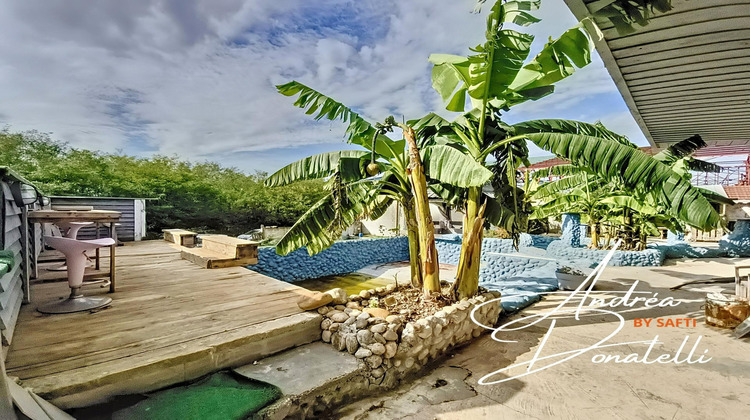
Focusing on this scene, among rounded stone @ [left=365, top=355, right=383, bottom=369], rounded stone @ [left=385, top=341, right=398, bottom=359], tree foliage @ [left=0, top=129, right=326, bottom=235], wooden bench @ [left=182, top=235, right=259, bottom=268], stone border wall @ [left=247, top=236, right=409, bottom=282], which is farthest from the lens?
tree foliage @ [left=0, top=129, right=326, bottom=235]

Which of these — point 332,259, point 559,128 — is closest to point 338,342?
point 559,128

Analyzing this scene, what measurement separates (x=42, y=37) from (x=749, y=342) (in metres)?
17.7

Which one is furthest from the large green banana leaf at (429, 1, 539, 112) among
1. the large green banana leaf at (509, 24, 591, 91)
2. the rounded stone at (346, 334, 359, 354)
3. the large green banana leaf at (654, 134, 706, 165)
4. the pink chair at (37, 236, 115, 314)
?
the pink chair at (37, 236, 115, 314)

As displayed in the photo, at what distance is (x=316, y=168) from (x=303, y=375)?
274 centimetres

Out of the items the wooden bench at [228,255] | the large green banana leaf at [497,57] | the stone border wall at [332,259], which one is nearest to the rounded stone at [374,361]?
the large green banana leaf at [497,57]

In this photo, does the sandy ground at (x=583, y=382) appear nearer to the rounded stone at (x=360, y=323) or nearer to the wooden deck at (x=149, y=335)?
the rounded stone at (x=360, y=323)

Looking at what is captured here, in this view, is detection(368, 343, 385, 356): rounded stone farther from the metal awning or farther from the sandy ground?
the metal awning

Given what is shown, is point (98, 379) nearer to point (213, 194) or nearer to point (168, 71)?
point (213, 194)

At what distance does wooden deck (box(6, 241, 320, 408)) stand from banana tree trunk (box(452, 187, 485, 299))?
199 cm

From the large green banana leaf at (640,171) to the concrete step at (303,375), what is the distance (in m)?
3.06

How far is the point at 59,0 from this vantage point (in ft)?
27.7

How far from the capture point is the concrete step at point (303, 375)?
7.01 ft

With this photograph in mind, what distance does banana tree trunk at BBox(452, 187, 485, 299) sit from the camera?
3.98 meters

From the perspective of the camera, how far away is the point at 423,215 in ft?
12.6
